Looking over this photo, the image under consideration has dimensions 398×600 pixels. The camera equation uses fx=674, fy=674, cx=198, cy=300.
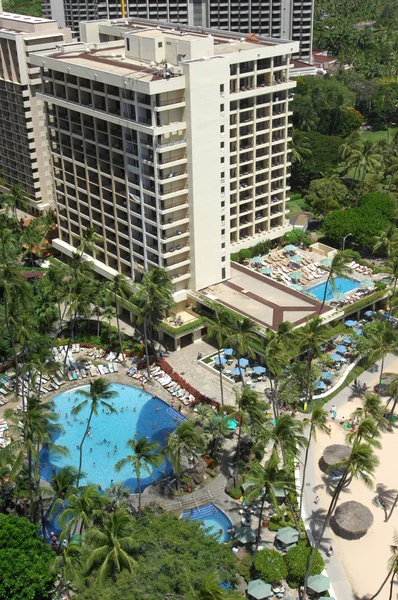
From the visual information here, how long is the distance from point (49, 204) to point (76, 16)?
94058 mm

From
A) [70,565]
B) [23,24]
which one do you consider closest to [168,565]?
[70,565]

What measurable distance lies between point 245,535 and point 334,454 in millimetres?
12658

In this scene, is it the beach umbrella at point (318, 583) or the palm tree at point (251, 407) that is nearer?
the beach umbrella at point (318, 583)

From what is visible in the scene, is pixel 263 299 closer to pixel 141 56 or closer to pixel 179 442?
pixel 179 442

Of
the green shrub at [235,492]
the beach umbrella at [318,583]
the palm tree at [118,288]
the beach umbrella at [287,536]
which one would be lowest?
the green shrub at [235,492]

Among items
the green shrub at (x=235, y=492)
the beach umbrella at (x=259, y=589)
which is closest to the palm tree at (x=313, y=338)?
the green shrub at (x=235, y=492)

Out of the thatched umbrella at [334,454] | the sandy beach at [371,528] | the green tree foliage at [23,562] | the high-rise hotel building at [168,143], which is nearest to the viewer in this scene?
the green tree foliage at [23,562]

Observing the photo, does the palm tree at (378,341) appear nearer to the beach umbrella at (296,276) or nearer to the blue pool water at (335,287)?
the blue pool water at (335,287)

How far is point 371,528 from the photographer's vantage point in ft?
187

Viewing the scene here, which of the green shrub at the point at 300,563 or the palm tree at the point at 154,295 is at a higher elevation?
the palm tree at the point at 154,295

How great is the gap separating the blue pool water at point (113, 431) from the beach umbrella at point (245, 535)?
10869 millimetres

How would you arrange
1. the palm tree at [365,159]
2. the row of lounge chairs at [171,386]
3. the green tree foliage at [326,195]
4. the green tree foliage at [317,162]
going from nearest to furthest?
the row of lounge chairs at [171,386], the green tree foliage at [326,195], the palm tree at [365,159], the green tree foliage at [317,162]

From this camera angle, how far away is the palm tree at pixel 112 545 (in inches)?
1740

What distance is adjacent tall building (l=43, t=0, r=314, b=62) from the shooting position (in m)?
173
